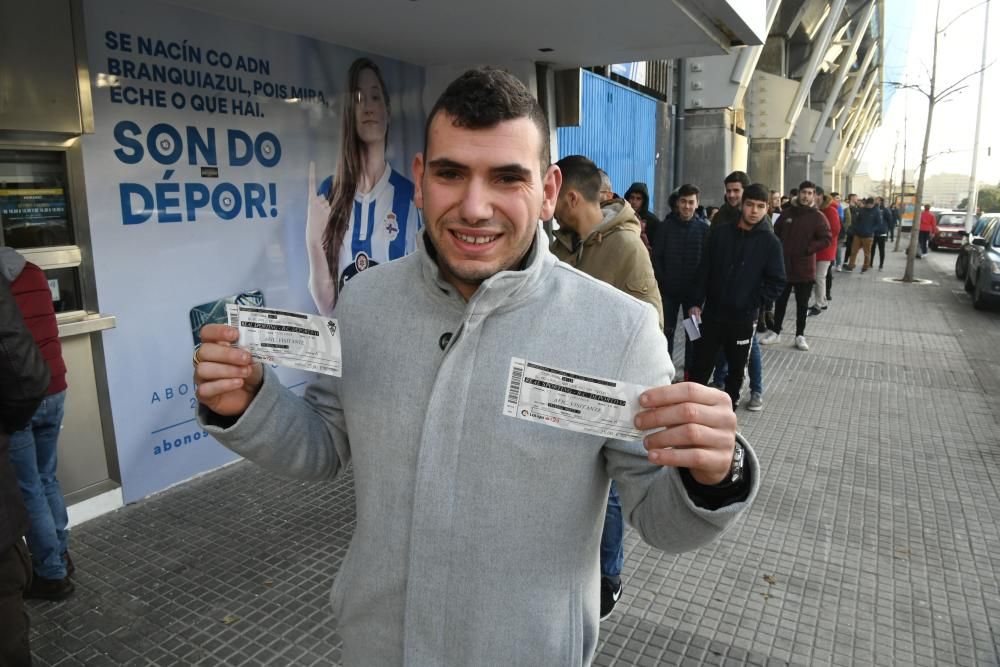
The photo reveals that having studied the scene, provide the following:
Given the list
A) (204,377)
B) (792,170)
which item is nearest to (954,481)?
(204,377)

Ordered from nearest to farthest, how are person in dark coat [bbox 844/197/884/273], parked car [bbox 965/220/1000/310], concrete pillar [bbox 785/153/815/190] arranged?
1. parked car [bbox 965/220/1000/310]
2. person in dark coat [bbox 844/197/884/273]
3. concrete pillar [bbox 785/153/815/190]

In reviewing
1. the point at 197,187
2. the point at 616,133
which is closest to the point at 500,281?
the point at 197,187

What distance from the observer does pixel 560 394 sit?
3.97ft

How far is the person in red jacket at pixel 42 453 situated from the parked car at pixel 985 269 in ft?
44.5

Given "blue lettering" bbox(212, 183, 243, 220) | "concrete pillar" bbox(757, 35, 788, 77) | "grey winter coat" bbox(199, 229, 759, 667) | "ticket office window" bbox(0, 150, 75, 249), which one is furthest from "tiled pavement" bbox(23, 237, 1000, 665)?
"concrete pillar" bbox(757, 35, 788, 77)

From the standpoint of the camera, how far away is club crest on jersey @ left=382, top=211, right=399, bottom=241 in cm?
623

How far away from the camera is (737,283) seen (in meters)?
5.55

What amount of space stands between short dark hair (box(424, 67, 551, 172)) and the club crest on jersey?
4.97 m

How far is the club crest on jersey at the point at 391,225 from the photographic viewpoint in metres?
6.23

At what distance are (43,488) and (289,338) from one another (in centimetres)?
280

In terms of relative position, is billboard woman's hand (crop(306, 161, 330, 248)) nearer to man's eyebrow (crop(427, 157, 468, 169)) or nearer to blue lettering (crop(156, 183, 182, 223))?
blue lettering (crop(156, 183, 182, 223))

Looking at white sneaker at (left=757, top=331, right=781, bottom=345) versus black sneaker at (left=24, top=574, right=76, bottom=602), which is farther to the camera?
white sneaker at (left=757, top=331, right=781, bottom=345)

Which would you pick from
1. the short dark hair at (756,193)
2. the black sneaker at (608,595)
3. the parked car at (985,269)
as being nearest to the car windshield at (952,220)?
the parked car at (985,269)

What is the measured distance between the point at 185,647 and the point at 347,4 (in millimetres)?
3676
